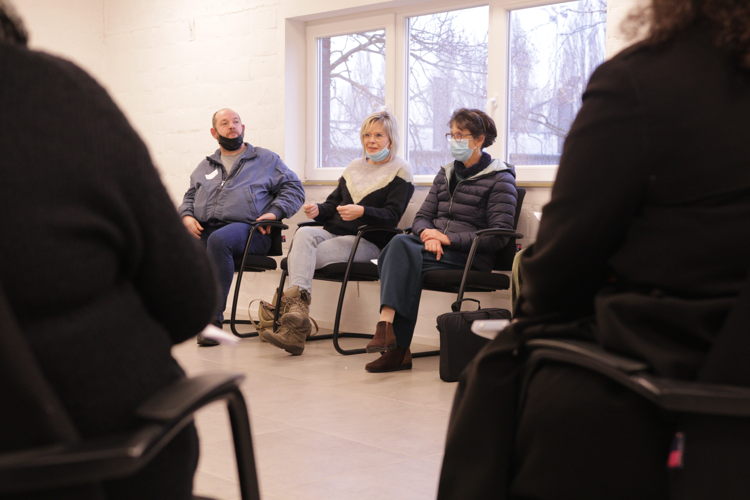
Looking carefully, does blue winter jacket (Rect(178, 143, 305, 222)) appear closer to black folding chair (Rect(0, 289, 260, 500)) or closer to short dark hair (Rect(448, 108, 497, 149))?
short dark hair (Rect(448, 108, 497, 149))

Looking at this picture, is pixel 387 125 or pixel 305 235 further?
pixel 387 125

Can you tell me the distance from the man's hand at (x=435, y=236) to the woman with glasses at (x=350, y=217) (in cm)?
50

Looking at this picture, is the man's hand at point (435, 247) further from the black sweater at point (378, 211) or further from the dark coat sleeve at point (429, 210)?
the black sweater at point (378, 211)

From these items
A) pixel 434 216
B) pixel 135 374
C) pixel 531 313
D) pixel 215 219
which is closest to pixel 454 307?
pixel 434 216

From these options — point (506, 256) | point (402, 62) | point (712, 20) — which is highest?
point (402, 62)

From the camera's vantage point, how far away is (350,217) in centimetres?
466

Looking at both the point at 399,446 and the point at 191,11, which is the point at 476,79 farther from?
the point at 399,446

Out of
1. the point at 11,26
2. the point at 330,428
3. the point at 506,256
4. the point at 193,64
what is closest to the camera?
the point at 11,26

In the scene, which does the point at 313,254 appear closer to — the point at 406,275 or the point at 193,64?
the point at 406,275

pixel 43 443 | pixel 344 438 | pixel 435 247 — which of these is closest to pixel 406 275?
pixel 435 247

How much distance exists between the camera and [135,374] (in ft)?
3.36

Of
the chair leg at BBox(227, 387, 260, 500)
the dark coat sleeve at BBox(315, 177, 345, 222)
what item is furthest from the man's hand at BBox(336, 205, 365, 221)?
the chair leg at BBox(227, 387, 260, 500)

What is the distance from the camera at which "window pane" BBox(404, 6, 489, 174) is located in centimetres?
493

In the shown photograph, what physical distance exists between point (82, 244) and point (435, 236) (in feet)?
10.6
